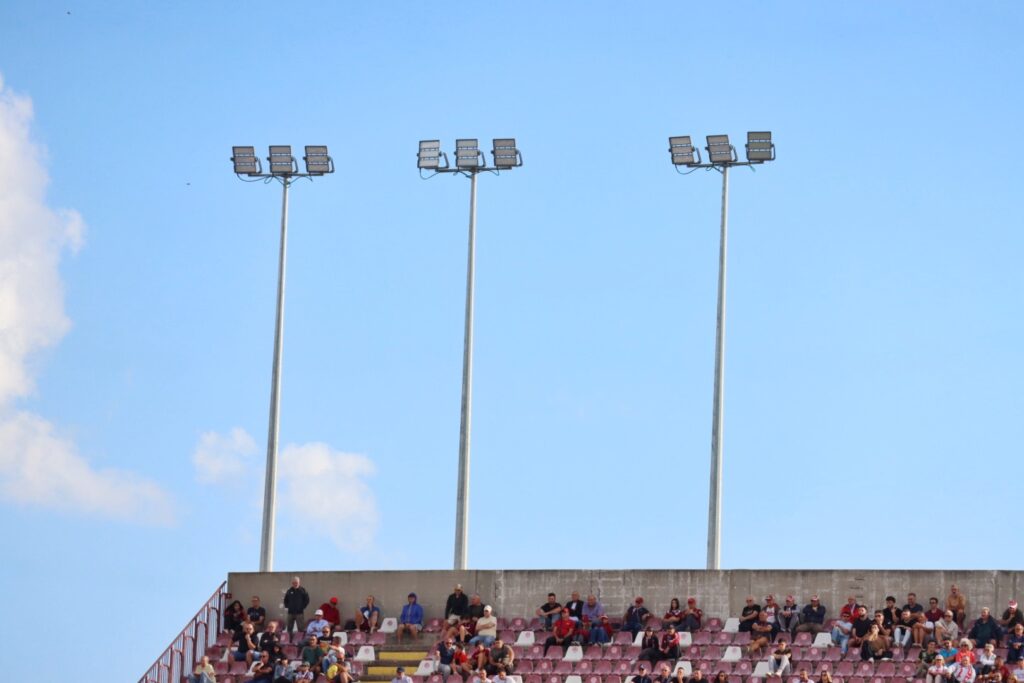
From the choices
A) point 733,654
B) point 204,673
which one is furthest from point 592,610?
point 204,673

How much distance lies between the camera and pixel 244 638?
165 ft

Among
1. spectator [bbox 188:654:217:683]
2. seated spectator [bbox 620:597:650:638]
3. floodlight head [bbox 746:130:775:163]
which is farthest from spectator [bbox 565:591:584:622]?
floodlight head [bbox 746:130:775:163]

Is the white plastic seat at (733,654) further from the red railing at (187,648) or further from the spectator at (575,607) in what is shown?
the red railing at (187,648)

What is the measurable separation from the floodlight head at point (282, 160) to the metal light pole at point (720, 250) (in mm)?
9626

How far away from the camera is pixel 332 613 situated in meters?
51.6

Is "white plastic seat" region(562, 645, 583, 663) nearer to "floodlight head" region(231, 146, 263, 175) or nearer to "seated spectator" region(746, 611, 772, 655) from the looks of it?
"seated spectator" region(746, 611, 772, 655)

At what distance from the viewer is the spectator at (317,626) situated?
165 feet

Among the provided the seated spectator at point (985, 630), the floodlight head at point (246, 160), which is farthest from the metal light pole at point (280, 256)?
the seated spectator at point (985, 630)

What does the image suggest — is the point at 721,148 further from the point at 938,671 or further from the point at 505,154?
the point at 938,671

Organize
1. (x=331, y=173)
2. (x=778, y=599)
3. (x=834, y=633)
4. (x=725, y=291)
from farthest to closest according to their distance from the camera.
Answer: (x=331, y=173)
(x=725, y=291)
(x=778, y=599)
(x=834, y=633)

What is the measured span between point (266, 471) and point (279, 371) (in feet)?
8.34

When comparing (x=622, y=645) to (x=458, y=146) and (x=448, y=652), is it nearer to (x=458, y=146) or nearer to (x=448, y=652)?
(x=448, y=652)

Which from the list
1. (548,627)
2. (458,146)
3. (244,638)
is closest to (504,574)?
(548,627)

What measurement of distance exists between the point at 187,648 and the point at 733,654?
1234cm
